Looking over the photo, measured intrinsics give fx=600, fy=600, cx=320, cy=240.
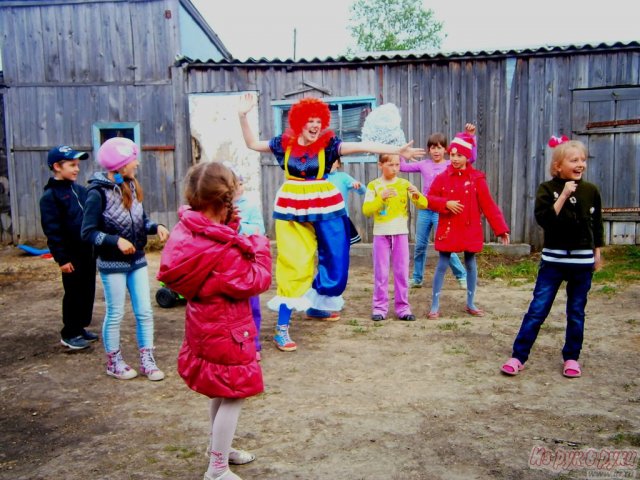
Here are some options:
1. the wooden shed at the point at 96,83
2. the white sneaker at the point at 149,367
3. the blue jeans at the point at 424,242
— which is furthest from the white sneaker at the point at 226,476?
the wooden shed at the point at 96,83

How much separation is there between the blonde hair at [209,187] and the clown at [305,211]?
6.78 feet

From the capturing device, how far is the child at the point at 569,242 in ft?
12.9

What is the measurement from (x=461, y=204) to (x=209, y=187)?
3.37 meters

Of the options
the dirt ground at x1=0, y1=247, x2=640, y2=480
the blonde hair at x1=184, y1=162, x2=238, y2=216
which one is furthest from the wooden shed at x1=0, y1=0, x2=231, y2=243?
the blonde hair at x1=184, y1=162, x2=238, y2=216

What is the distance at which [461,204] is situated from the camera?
17.9 feet

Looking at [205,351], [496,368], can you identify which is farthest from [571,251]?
[205,351]

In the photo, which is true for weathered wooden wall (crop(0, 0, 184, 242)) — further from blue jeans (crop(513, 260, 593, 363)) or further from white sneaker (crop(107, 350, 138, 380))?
blue jeans (crop(513, 260, 593, 363))

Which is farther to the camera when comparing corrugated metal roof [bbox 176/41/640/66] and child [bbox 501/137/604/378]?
corrugated metal roof [bbox 176/41/640/66]

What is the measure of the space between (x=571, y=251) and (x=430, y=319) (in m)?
1.94

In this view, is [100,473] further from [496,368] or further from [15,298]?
[15,298]

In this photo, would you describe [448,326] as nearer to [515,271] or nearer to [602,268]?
[515,271]

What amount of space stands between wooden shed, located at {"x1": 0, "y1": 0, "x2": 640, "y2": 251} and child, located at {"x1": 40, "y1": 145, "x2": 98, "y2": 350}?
542 centimetres

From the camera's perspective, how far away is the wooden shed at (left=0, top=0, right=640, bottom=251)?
30.8 ft

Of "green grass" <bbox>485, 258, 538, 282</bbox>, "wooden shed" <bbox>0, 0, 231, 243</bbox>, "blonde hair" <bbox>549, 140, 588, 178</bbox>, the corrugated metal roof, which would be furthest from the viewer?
"wooden shed" <bbox>0, 0, 231, 243</bbox>
